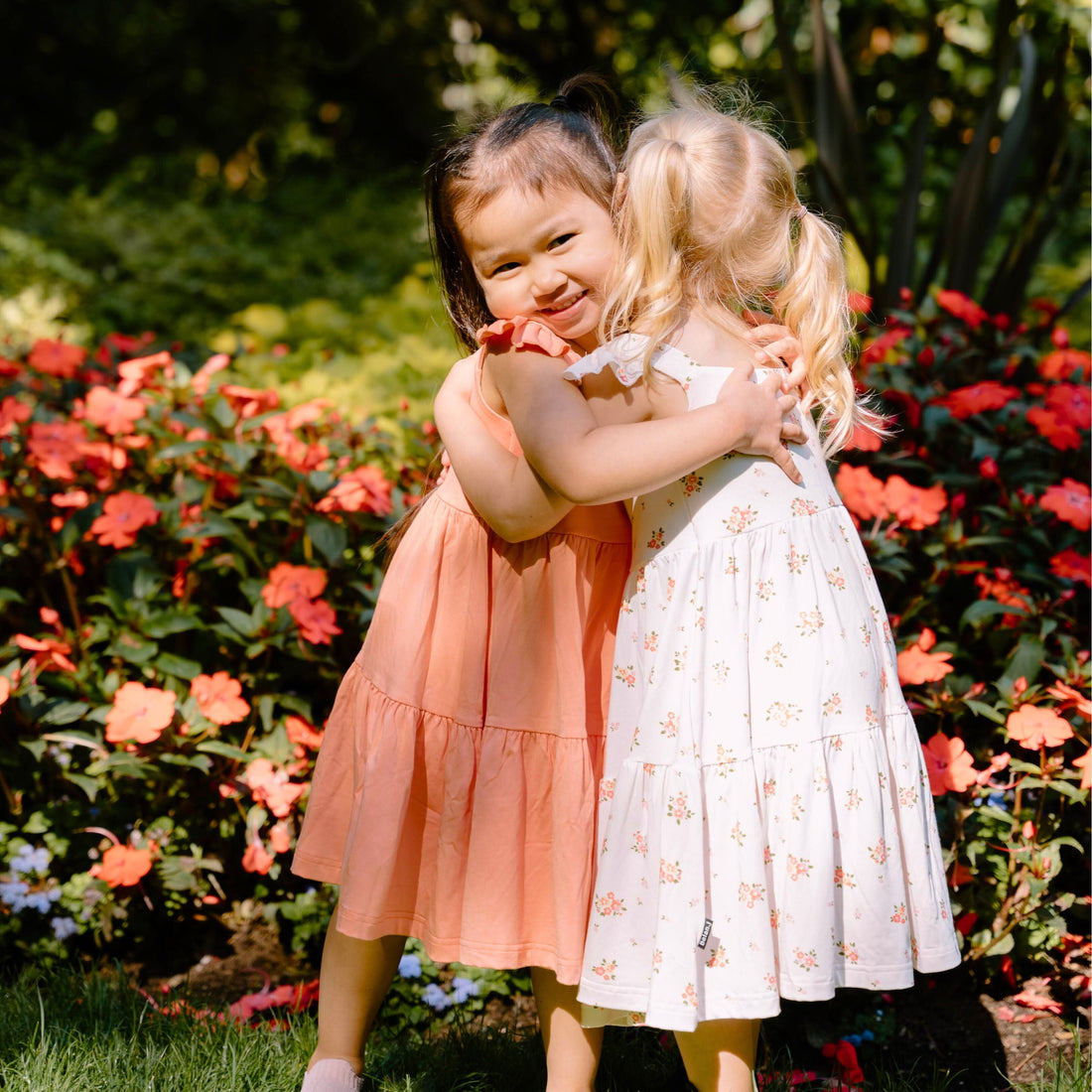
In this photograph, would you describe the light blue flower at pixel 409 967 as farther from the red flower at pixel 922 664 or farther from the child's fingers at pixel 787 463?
the child's fingers at pixel 787 463

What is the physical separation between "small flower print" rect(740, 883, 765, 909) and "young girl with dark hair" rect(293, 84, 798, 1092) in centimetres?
25

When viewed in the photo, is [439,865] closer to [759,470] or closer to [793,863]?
[793,863]

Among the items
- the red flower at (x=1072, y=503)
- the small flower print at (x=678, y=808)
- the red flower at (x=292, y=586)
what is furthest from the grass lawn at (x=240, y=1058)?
the red flower at (x=1072, y=503)

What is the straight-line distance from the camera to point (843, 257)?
1.74 m

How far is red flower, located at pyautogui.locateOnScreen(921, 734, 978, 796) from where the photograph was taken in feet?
6.47

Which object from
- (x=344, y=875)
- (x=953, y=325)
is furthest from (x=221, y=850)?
(x=953, y=325)

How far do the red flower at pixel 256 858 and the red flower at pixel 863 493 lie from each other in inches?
51.8

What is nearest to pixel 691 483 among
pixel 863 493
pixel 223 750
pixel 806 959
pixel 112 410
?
pixel 806 959

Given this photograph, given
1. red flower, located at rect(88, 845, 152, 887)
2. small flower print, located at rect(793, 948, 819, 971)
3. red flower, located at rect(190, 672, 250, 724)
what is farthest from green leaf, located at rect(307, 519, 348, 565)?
small flower print, located at rect(793, 948, 819, 971)

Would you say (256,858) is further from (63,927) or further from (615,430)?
(615,430)

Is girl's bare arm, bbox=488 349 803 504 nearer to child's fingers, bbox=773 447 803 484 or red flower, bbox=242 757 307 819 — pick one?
child's fingers, bbox=773 447 803 484

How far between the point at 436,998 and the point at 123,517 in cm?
114

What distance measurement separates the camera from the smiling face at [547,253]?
1591 millimetres

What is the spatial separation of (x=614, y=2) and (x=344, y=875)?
7297 mm
